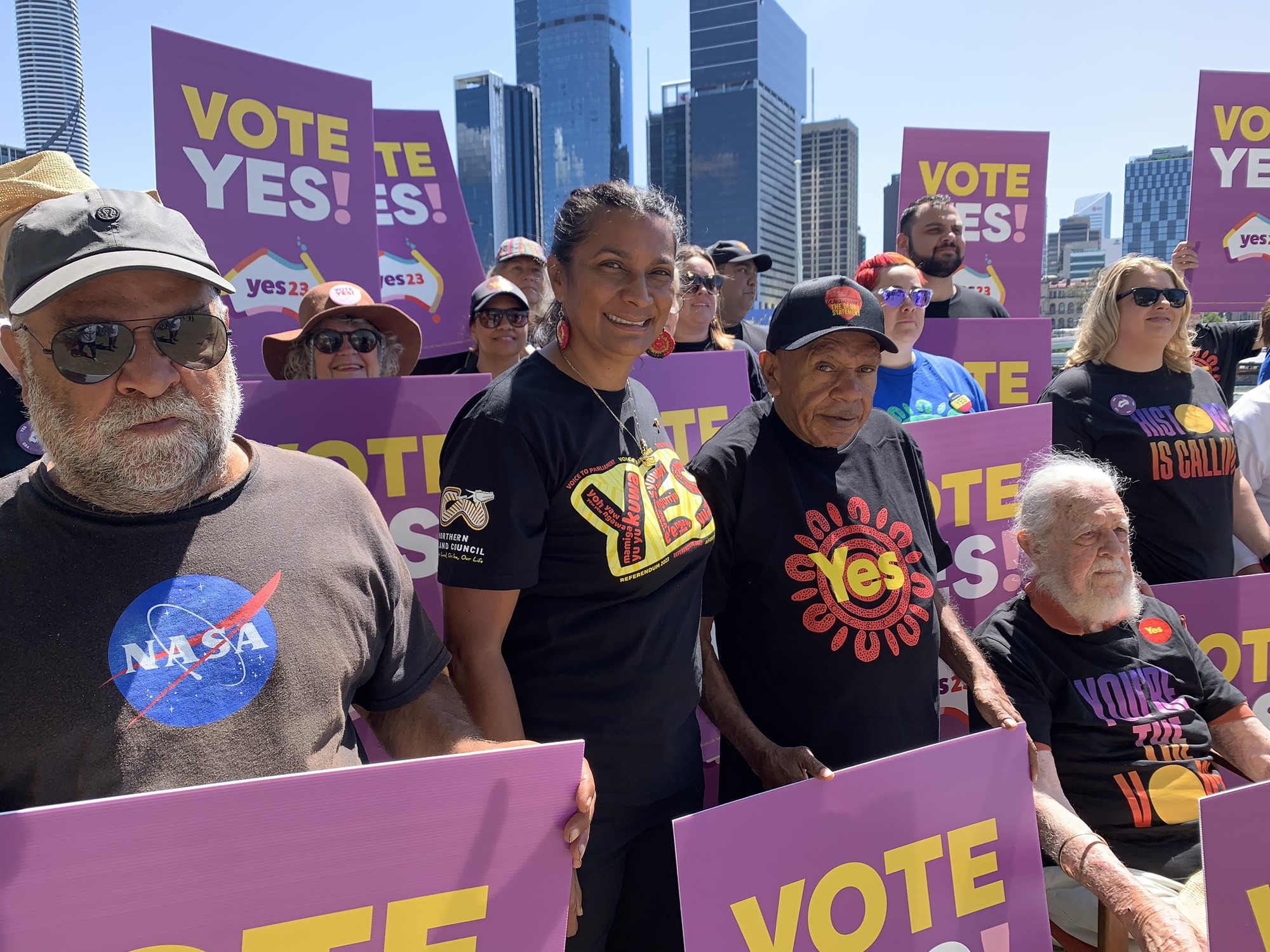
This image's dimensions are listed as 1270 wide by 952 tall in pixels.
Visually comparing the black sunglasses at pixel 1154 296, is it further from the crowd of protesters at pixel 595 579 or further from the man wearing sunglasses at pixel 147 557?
the man wearing sunglasses at pixel 147 557

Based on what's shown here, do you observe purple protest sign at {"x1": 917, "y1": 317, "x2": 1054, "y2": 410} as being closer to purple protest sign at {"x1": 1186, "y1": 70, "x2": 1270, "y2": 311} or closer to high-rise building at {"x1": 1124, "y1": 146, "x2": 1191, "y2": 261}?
purple protest sign at {"x1": 1186, "y1": 70, "x2": 1270, "y2": 311}

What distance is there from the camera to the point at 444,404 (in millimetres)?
2736

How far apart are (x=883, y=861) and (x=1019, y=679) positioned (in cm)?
81

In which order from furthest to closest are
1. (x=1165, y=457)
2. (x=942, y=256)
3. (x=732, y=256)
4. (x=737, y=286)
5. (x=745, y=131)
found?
(x=745, y=131) < (x=732, y=256) < (x=737, y=286) < (x=942, y=256) < (x=1165, y=457)

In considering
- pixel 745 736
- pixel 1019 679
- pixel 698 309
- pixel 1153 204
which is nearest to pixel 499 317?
pixel 698 309

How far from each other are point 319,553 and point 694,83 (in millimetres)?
145497

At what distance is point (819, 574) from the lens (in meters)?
1.96

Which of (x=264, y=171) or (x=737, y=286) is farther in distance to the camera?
(x=737, y=286)

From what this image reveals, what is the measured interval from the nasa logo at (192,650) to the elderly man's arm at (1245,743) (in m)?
2.59

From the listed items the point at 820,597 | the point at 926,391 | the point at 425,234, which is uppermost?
the point at 425,234

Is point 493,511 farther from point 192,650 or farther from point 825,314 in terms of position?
point 825,314

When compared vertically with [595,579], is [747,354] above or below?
above

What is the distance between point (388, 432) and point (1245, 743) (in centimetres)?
272

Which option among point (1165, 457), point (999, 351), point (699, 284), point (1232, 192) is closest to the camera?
point (1165, 457)
